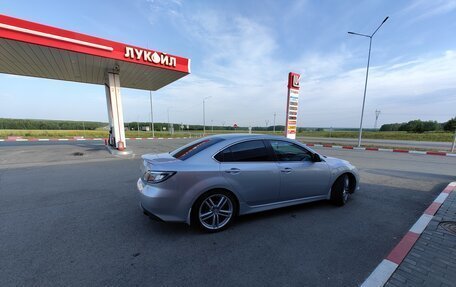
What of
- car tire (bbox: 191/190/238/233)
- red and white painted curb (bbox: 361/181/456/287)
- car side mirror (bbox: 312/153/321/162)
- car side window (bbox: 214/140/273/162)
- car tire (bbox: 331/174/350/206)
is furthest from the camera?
car tire (bbox: 331/174/350/206)

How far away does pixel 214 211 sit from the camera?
10.5 ft

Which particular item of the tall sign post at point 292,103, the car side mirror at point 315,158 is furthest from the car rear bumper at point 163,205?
the tall sign post at point 292,103

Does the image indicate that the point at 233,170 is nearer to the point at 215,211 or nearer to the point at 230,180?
the point at 230,180

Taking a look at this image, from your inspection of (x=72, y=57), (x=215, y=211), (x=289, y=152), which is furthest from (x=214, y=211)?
(x=72, y=57)

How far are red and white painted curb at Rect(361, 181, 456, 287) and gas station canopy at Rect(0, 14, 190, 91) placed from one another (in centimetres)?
1089

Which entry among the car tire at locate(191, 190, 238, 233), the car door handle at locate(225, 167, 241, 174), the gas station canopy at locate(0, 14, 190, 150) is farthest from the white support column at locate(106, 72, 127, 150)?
the car door handle at locate(225, 167, 241, 174)

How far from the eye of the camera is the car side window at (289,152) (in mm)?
3750

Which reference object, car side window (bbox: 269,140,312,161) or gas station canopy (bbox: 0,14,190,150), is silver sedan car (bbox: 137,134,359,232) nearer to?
car side window (bbox: 269,140,312,161)

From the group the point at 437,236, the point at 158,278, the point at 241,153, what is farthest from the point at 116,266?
the point at 437,236

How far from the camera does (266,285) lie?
6.93ft

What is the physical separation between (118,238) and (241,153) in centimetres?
232

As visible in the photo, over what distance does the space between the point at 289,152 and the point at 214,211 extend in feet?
6.02

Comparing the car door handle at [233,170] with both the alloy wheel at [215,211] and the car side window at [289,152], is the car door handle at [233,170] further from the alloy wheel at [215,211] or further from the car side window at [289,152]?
the car side window at [289,152]

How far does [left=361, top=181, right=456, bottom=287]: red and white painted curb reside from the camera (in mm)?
2146
